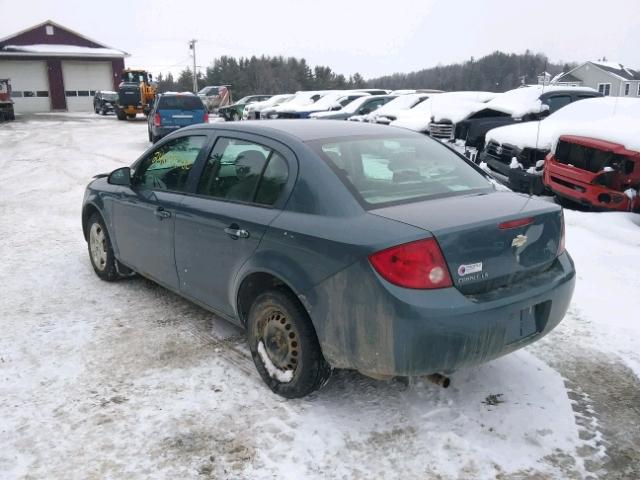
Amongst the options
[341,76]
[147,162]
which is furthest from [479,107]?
[341,76]

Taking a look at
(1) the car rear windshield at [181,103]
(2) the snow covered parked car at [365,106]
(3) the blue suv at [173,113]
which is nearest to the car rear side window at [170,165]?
(3) the blue suv at [173,113]

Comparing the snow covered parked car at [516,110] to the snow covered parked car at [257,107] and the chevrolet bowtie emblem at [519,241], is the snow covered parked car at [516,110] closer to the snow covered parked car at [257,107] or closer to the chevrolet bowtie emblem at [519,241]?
the chevrolet bowtie emblem at [519,241]

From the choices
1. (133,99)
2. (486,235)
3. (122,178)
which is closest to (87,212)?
(122,178)

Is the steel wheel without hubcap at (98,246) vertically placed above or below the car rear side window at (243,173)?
below

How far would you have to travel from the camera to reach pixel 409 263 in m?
2.73

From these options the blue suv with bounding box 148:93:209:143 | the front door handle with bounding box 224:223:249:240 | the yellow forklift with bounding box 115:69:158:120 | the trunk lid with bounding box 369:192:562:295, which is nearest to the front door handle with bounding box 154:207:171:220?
the front door handle with bounding box 224:223:249:240

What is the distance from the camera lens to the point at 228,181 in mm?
3795

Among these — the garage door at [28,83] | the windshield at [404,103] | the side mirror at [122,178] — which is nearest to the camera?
the side mirror at [122,178]

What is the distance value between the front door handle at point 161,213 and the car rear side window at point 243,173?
0.40 meters

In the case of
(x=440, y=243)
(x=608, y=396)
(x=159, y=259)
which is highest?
(x=440, y=243)

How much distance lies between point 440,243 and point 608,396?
1.63 m

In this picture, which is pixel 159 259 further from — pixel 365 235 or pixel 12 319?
pixel 365 235

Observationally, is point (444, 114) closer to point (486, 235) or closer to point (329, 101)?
point (329, 101)

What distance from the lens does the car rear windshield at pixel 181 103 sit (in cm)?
1812
